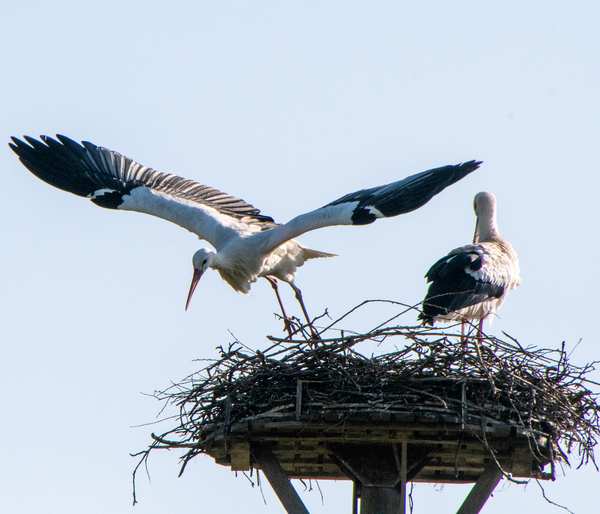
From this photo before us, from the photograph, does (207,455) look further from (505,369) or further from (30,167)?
(30,167)

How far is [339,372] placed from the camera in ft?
16.7

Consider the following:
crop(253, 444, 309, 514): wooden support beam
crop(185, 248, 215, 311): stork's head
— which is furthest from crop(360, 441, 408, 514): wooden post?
crop(185, 248, 215, 311): stork's head

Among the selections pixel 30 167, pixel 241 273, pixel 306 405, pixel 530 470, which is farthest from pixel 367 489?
pixel 30 167

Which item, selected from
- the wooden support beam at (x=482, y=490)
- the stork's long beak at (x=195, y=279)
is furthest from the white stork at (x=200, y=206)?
the wooden support beam at (x=482, y=490)

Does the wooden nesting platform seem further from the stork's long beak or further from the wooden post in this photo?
the stork's long beak

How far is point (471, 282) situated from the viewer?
767 centimetres

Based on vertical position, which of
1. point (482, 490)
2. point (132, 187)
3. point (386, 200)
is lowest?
point (482, 490)

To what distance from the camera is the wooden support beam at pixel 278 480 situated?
194 inches

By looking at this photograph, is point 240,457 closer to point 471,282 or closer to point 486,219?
point 471,282

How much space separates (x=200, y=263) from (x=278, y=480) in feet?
10.1

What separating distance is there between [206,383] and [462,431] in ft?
5.04

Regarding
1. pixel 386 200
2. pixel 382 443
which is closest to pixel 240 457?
pixel 382 443

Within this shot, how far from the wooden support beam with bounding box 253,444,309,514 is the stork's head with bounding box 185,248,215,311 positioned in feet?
9.34

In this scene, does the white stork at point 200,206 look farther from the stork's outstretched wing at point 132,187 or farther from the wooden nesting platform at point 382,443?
the wooden nesting platform at point 382,443
